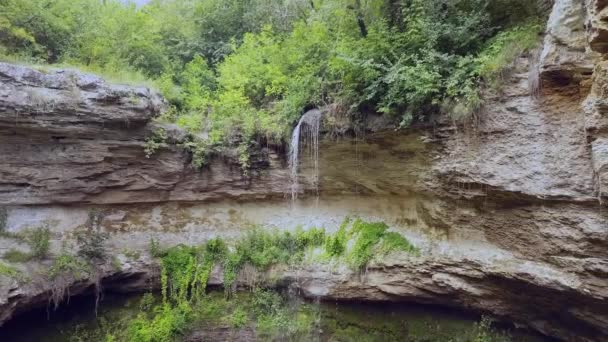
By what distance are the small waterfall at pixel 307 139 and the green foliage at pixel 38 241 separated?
4829mm

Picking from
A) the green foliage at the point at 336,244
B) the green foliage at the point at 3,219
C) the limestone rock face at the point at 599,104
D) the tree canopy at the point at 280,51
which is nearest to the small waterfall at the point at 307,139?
the tree canopy at the point at 280,51

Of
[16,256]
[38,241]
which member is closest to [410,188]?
[38,241]

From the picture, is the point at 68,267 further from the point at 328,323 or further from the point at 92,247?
the point at 328,323

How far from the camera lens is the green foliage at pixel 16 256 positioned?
7.05m

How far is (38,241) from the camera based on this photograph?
24.2ft

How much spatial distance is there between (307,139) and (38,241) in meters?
5.34

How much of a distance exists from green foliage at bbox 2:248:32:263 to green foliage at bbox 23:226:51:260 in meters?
0.09

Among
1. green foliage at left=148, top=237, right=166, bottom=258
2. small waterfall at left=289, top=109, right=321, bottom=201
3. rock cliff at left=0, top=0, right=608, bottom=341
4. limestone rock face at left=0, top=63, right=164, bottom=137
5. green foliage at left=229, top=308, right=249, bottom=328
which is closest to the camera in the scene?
rock cliff at left=0, top=0, right=608, bottom=341

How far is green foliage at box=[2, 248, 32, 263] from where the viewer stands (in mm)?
7047

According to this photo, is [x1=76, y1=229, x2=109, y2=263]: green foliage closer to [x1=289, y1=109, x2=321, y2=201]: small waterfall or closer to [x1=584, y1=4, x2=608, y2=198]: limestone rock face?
[x1=289, y1=109, x2=321, y2=201]: small waterfall

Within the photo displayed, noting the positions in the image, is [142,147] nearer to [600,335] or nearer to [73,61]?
A: [73,61]

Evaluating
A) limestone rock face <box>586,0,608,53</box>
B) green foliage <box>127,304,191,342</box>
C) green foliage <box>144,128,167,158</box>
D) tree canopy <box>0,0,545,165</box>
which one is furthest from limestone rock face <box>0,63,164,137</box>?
limestone rock face <box>586,0,608,53</box>

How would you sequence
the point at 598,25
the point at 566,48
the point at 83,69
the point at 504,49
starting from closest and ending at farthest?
1. the point at 598,25
2. the point at 566,48
3. the point at 504,49
4. the point at 83,69

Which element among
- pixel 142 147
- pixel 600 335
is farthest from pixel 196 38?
pixel 600 335
